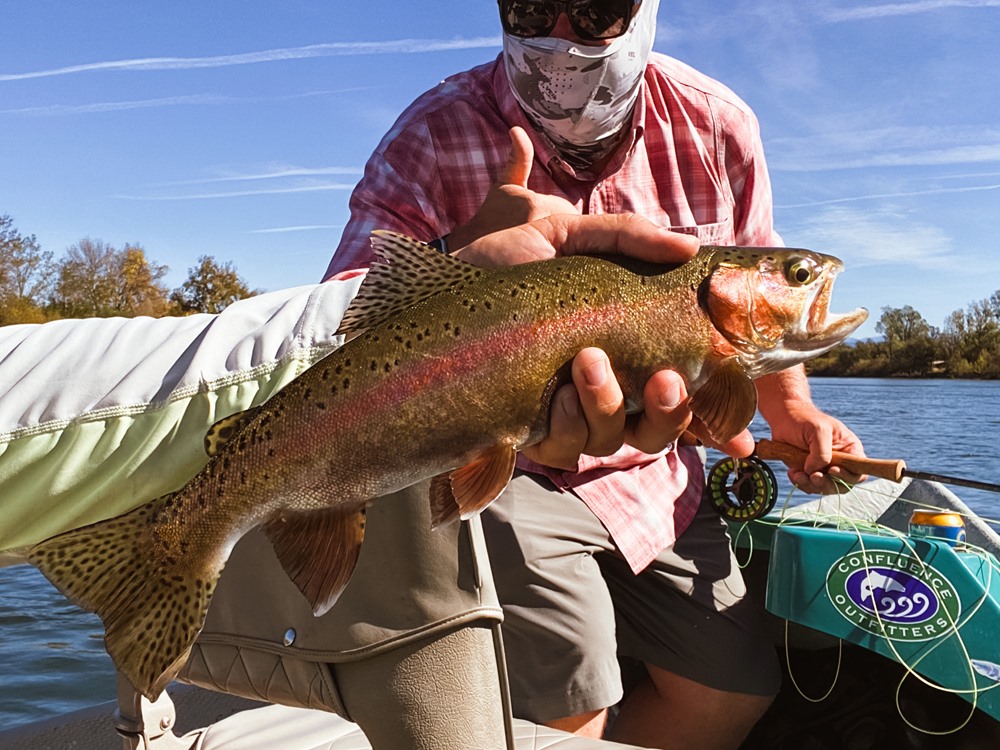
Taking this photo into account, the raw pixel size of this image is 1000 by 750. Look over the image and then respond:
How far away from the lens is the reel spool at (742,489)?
4387mm

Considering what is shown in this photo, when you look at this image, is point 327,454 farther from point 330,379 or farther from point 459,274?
point 459,274

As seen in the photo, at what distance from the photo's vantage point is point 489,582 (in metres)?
2.43

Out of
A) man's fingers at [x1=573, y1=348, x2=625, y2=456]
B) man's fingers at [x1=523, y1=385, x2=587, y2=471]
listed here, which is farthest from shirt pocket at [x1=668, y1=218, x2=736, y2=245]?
man's fingers at [x1=573, y1=348, x2=625, y2=456]

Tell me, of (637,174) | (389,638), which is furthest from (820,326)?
(637,174)

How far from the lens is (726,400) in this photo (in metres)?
2.53

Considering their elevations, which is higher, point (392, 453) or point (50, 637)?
point (392, 453)

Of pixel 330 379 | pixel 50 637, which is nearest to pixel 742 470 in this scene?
pixel 330 379

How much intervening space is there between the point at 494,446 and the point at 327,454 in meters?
0.43

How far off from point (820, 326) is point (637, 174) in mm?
1939

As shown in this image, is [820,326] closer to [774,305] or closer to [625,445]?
[774,305]

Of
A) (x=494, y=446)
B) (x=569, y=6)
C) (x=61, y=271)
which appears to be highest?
(x=61, y=271)

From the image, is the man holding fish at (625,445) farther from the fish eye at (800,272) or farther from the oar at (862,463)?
the fish eye at (800,272)

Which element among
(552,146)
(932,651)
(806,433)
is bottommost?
(932,651)

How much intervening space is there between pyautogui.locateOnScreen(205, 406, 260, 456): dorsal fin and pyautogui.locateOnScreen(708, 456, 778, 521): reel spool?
2.73 meters
